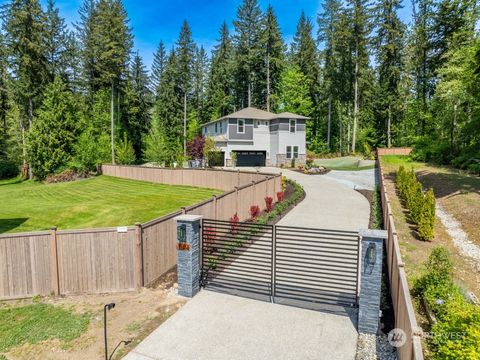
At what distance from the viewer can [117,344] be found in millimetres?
5297

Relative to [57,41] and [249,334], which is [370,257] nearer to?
[249,334]

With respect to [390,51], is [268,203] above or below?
below

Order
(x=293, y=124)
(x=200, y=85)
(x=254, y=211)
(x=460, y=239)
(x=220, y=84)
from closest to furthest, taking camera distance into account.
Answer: (x=460, y=239), (x=254, y=211), (x=293, y=124), (x=220, y=84), (x=200, y=85)

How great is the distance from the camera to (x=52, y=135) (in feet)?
101

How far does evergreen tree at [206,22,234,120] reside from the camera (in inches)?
2026

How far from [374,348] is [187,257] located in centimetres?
410

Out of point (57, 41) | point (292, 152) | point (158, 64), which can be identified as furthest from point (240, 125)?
point (158, 64)

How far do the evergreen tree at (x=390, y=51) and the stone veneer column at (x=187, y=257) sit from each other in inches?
1585

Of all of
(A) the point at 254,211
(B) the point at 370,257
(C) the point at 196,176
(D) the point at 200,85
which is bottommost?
(A) the point at 254,211

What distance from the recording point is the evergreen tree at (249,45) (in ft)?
155

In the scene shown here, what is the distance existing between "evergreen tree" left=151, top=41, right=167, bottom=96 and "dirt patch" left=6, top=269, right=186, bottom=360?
2250 inches

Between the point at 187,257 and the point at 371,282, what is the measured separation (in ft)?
12.8

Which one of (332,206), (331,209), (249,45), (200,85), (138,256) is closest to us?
(138,256)

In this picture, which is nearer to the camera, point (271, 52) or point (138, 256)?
point (138, 256)
